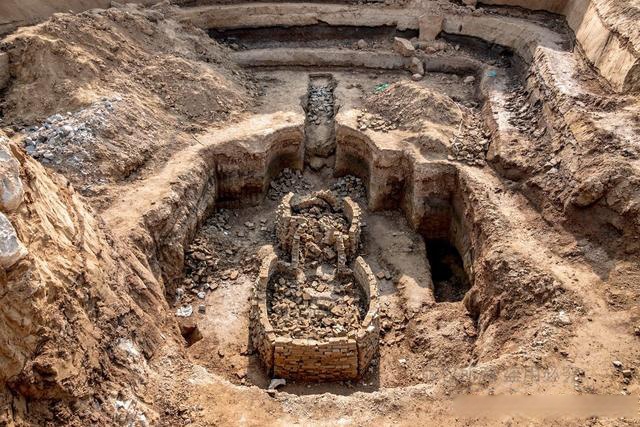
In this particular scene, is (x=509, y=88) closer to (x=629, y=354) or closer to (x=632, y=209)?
(x=632, y=209)

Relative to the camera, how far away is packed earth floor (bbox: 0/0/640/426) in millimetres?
6266

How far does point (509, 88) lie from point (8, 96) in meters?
12.8

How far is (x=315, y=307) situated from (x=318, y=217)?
295 cm

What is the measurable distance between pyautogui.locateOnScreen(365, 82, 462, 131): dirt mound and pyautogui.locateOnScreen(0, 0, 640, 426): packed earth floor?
0.23 feet

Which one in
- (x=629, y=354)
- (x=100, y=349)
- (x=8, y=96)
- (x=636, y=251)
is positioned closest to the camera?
(x=100, y=349)

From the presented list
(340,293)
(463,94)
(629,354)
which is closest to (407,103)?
(463,94)

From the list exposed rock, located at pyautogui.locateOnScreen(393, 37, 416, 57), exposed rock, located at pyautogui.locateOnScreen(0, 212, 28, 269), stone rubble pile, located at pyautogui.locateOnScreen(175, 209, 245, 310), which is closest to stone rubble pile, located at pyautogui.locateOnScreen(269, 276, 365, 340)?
stone rubble pile, located at pyautogui.locateOnScreen(175, 209, 245, 310)

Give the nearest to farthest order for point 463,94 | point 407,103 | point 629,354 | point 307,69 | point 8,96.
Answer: point 629,354, point 8,96, point 407,103, point 463,94, point 307,69

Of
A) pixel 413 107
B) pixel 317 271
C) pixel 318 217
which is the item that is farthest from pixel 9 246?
pixel 413 107

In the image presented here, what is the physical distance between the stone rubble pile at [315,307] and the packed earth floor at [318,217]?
0.15 ft

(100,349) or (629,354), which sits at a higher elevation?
(629,354)

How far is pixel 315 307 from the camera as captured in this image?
31.3 feet

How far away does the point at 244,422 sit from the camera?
21.3 ft

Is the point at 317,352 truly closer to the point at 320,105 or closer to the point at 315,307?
the point at 315,307
